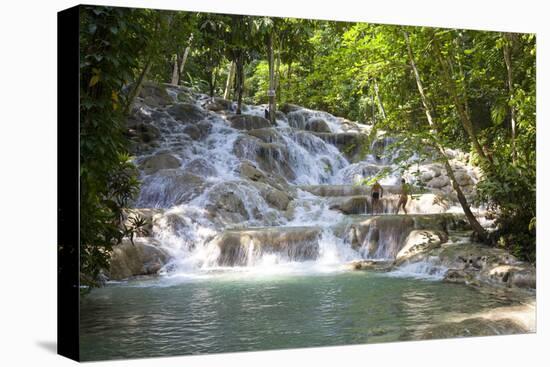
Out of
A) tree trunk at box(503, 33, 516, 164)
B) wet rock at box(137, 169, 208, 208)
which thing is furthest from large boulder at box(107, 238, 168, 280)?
tree trunk at box(503, 33, 516, 164)

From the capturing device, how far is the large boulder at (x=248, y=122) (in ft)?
22.7

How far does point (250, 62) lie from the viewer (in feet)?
23.2

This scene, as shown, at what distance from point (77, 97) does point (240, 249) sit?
6.21 feet

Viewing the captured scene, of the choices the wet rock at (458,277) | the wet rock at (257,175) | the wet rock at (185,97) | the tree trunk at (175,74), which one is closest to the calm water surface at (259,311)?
the wet rock at (458,277)

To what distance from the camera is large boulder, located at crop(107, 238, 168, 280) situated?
20.5ft

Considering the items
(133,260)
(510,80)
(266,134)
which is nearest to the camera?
(133,260)

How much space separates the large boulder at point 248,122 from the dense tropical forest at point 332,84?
18 centimetres

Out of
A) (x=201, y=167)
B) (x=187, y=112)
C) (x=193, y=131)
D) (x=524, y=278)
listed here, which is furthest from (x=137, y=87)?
(x=524, y=278)

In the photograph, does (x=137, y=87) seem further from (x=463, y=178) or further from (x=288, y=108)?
(x=463, y=178)

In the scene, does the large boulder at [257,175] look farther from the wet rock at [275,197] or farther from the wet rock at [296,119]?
the wet rock at [296,119]

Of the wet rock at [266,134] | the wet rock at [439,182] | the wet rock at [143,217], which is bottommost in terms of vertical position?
the wet rock at [143,217]

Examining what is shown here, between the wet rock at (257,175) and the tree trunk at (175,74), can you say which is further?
the wet rock at (257,175)

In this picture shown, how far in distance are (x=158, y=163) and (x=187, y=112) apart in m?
0.61

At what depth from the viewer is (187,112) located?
6.93 metres
